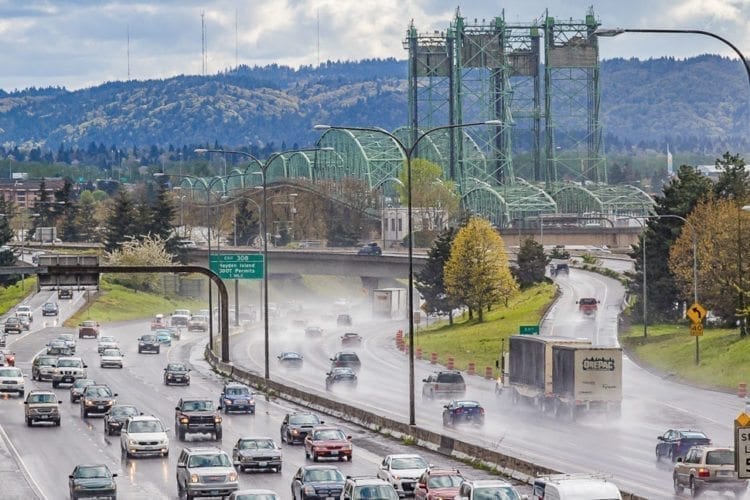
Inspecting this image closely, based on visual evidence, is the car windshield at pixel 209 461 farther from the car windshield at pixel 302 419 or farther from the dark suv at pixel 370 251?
the dark suv at pixel 370 251

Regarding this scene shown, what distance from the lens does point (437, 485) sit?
39.3 m

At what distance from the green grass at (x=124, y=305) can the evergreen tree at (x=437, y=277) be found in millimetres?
35985

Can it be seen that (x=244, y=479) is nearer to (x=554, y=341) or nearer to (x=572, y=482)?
(x=572, y=482)

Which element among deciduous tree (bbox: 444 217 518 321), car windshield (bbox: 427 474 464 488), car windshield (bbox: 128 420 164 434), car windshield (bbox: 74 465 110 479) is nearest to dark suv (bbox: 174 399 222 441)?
car windshield (bbox: 128 420 164 434)

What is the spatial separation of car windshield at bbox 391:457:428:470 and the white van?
10167 mm

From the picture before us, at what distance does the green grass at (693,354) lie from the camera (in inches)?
3349

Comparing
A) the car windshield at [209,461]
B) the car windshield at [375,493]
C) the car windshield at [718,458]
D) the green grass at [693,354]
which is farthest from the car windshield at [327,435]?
the green grass at [693,354]

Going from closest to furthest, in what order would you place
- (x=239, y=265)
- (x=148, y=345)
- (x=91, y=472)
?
(x=91, y=472)
(x=239, y=265)
(x=148, y=345)

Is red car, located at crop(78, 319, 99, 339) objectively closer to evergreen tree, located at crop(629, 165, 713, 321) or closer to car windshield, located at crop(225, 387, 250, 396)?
evergreen tree, located at crop(629, 165, 713, 321)

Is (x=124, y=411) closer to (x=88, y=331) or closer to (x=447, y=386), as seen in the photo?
(x=447, y=386)

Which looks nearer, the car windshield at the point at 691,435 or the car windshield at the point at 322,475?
the car windshield at the point at 322,475

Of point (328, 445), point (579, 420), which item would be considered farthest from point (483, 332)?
point (328, 445)

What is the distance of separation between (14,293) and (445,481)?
148 metres

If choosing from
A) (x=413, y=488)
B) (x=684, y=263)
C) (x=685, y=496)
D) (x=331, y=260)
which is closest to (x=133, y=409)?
(x=413, y=488)
